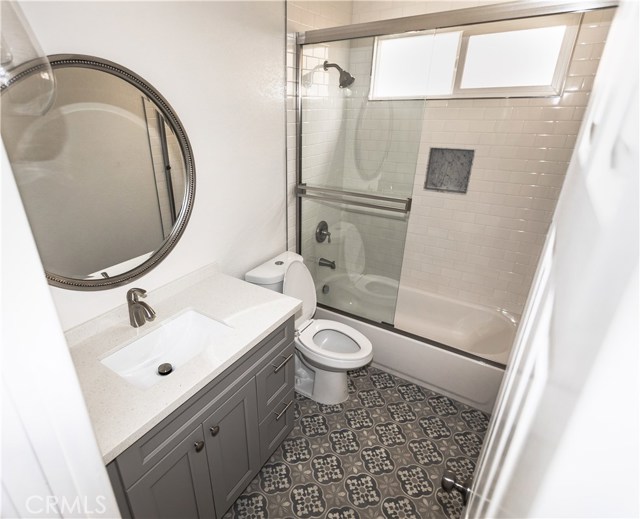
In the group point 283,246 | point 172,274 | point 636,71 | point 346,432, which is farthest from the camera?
point 283,246

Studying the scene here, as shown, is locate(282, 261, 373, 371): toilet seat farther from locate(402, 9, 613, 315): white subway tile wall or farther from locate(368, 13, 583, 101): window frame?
locate(368, 13, 583, 101): window frame

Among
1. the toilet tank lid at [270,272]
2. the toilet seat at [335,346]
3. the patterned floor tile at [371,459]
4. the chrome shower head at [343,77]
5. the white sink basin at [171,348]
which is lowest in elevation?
the patterned floor tile at [371,459]

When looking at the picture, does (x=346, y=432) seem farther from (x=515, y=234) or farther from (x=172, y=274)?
(x=515, y=234)

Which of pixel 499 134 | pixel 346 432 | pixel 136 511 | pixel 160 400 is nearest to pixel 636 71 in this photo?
pixel 160 400

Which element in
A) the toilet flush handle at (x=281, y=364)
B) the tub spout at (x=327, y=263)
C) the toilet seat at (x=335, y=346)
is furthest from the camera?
the tub spout at (x=327, y=263)

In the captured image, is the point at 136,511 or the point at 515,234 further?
the point at 515,234

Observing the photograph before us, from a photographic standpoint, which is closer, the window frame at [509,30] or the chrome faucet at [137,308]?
the chrome faucet at [137,308]

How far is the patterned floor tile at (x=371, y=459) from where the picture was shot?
1.52m

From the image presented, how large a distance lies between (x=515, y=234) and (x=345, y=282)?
1274 millimetres

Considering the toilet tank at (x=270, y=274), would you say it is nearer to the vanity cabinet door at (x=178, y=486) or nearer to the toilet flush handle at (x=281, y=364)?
the toilet flush handle at (x=281, y=364)

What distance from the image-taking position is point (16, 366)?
36 cm

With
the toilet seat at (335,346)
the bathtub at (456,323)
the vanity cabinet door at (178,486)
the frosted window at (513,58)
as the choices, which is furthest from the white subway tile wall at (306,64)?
the vanity cabinet door at (178,486)

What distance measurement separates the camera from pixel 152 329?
Answer: 1333 millimetres

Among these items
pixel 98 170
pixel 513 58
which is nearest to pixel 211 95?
pixel 98 170
